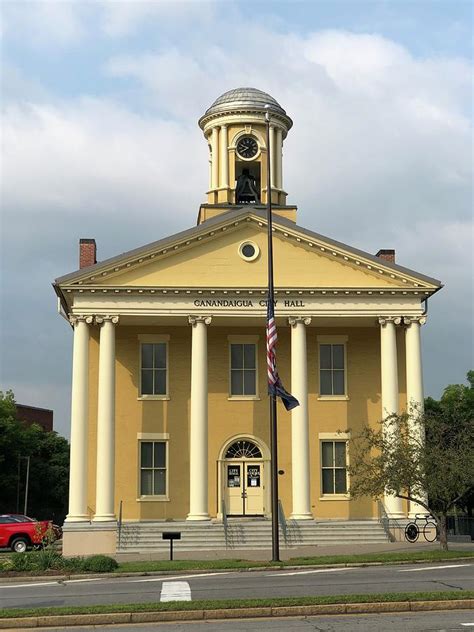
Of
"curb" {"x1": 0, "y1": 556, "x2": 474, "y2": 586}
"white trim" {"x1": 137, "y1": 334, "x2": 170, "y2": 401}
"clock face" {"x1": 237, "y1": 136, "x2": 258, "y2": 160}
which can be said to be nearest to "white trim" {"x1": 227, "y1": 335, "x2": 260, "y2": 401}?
"white trim" {"x1": 137, "y1": 334, "x2": 170, "y2": 401}

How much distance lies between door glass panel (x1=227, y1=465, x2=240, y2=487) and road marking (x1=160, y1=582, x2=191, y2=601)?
17.4 meters

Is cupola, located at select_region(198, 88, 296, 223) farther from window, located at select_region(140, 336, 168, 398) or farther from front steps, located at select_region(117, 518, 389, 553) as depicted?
front steps, located at select_region(117, 518, 389, 553)

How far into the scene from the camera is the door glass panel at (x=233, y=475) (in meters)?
37.5

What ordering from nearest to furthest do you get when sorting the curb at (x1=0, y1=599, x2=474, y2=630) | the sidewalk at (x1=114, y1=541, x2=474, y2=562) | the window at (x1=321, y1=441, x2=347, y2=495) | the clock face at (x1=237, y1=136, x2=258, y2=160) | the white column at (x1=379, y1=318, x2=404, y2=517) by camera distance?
the curb at (x1=0, y1=599, x2=474, y2=630)
the sidewalk at (x1=114, y1=541, x2=474, y2=562)
the white column at (x1=379, y1=318, x2=404, y2=517)
the window at (x1=321, y1=441, x2=347, y2=495)
the clock face at (x1=237, y1=136, x2=258, y2=160)

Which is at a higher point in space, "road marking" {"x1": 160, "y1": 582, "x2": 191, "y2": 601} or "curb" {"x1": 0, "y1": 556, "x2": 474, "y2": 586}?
"road marking" {"x1": 160, "y1": 582, "x2": 191, "y2": 601}

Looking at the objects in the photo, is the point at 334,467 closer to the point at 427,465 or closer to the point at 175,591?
the point at 427,465

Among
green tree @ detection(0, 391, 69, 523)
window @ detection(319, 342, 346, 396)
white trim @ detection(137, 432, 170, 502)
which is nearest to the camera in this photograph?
white trim @ detection(137, 432, 170, 502)

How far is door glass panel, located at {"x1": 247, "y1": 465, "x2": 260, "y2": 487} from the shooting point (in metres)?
37.5

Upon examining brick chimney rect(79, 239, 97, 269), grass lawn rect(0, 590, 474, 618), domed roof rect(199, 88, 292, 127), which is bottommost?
grass lawn rect(0, 590, 474, 618)

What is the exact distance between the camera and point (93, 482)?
3559 centimetres

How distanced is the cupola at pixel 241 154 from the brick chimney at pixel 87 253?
583cm

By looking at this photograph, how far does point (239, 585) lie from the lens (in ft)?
61.9

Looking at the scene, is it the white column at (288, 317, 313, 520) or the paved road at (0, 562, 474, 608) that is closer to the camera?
the paved road at (0, 562, 474, 608)

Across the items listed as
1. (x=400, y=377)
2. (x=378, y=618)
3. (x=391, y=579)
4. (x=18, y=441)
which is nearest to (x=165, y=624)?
(x=378, y=618)
